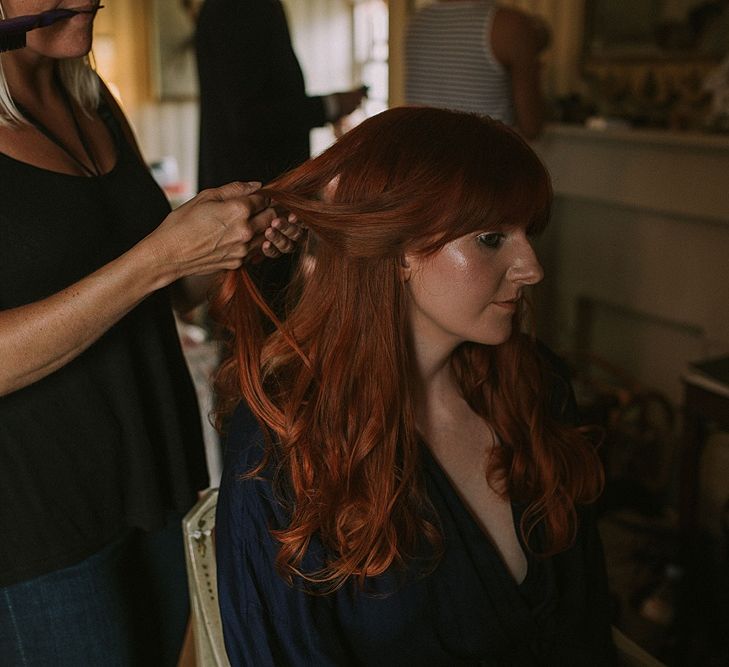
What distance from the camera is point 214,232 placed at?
2.93 feet

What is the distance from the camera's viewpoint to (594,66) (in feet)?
9.48

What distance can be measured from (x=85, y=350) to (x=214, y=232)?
0.21 meters

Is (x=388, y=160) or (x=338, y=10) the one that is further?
(x=338, y=10)

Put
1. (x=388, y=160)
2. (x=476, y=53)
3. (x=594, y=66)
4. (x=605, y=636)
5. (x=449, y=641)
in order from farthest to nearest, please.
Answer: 1. (x=594, y=66)
2. (x=476, y=53)
3. (x=605, y=636)
4. (x=449, y=641)
5. (x=388, y=160)

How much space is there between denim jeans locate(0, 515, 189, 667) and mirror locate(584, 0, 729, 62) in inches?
82.9

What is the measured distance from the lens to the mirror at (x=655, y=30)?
2.44 metres

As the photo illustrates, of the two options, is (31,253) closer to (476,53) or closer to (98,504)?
(98,504)

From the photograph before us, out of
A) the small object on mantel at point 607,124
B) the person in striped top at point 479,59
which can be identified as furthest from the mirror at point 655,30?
the person in striped top at point 479,59

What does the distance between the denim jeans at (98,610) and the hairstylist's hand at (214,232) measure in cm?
39

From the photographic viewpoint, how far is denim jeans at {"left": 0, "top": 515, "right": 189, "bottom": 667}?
987 millimetres

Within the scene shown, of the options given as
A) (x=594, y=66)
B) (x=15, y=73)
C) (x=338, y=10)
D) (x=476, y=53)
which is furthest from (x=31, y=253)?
(x=338, y=10)

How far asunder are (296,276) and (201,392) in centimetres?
208

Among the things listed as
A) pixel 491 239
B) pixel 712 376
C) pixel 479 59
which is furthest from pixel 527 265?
pixel 479 59

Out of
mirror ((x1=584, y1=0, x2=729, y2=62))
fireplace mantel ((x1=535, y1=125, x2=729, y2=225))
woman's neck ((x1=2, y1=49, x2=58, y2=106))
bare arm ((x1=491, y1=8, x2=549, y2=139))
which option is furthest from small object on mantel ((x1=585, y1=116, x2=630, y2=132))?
woman's neck ((x1=2, y1=49, x2=58, y2=106))
